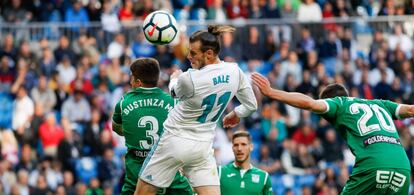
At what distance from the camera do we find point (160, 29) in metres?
14.0

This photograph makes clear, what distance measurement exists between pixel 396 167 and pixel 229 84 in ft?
6.78

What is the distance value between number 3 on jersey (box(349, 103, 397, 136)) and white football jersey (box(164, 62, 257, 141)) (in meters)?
1.28

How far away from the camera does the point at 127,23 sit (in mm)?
26422

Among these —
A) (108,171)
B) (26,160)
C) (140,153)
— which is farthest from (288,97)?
(26,160)

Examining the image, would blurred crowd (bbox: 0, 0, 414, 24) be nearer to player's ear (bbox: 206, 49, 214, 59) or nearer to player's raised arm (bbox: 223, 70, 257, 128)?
player's raised arm (bbox: 223, 70, 257, 128)

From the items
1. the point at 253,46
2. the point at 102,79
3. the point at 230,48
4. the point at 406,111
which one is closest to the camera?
the point at 406,111

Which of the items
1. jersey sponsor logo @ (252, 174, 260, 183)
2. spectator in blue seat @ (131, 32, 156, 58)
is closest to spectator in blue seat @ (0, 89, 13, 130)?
spectator in blue seat @ (131, 32, 156, 58)

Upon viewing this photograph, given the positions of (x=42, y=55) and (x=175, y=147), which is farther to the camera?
(x=42, y=55)

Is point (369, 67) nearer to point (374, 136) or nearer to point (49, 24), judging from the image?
point (49, 24)

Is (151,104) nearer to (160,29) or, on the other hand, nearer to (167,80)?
(160,29)

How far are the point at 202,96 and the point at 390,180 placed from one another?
2.28 metres

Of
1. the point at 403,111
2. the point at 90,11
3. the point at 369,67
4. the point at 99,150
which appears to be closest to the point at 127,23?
the point at 90,11

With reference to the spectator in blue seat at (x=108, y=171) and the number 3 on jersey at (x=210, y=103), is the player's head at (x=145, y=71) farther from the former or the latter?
the spectator in blue seat at (x=108, y=171)

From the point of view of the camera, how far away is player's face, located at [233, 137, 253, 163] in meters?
15.3
